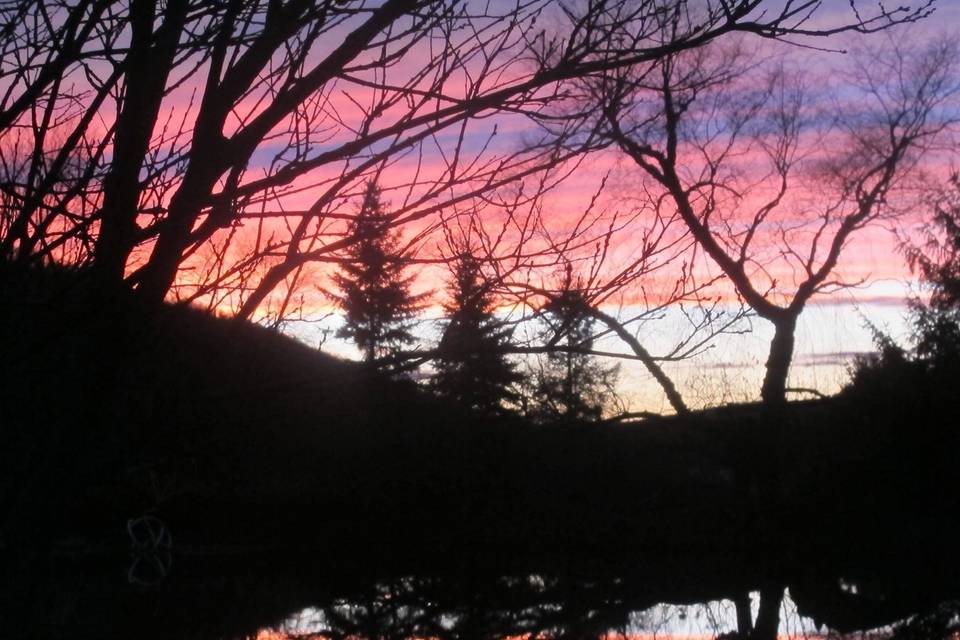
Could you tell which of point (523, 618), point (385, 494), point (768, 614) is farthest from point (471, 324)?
point (385, 494)

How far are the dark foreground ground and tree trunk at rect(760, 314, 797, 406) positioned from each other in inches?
19.2

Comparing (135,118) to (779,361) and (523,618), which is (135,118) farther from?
(779,361)

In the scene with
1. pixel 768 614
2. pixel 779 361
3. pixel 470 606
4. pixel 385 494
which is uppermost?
pixel 779 361

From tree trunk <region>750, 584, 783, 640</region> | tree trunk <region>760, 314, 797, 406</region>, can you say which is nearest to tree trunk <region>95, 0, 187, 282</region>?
A: tree trunk <region>750, 584, 783, 640</region>

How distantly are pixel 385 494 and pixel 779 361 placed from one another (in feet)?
32.7

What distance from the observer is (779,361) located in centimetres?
2711

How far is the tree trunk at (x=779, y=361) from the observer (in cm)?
2683

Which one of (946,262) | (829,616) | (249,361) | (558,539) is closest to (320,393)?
(249,361)

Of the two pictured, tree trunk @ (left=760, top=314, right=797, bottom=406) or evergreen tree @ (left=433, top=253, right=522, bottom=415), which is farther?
tree trunk @ (left=760, top=314, right=797, bottom=406)

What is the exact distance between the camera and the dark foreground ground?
3.42m

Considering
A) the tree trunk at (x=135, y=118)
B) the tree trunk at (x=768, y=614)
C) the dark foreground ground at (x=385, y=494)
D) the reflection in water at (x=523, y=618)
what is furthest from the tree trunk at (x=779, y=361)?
the tree trunk at (x=135, y=118)

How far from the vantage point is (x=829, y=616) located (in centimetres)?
1154

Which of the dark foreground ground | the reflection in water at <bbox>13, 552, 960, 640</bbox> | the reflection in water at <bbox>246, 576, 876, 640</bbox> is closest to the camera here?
the dark foreground ground

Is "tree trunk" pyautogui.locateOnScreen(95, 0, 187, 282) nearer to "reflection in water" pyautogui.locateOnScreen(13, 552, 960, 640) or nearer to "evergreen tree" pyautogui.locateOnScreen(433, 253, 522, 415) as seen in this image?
"evergreen tree" pyautogui.locateOnScreen(433, 253, 522, 415)
